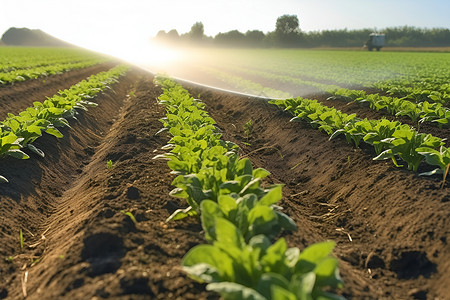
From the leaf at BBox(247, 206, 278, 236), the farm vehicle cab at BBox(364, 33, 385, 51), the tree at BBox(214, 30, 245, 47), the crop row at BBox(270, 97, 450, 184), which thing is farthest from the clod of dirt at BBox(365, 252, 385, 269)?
the tree at BBox(214, 30, 245, 47)

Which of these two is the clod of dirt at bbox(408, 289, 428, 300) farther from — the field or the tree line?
the tree line

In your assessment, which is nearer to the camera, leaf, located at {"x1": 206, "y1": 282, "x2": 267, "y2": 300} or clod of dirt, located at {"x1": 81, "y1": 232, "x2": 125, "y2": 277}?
leaf, located at {"x1": 206, "y1": 282, "x2": 267, "y2": 300}

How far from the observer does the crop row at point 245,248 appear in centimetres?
197

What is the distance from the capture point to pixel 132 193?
4.14 metres

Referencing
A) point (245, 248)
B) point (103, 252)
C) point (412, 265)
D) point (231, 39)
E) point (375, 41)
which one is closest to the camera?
point (245, 248)

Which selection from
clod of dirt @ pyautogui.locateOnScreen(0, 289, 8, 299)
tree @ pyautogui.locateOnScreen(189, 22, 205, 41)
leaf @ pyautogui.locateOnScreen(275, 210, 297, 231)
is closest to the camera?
leaf @ pyautogui.locateOnScreen(275, 210, 297, 231)

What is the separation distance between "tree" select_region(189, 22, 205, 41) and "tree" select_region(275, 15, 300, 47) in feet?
92.5

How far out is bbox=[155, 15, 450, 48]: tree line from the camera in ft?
253

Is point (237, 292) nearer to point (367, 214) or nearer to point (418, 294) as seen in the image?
point (418, 294)

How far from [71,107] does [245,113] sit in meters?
4.62

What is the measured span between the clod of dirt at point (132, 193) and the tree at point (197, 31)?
113 metres

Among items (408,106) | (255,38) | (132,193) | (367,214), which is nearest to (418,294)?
(367,214)

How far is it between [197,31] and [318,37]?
40.4 meters

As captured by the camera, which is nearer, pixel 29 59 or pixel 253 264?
pixel 253 264
